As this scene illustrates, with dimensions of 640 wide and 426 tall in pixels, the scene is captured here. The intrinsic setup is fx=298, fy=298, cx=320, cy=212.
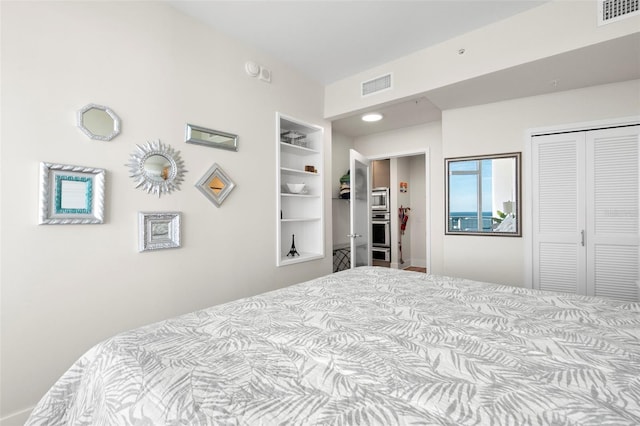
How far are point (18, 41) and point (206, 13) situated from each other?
1208 mm

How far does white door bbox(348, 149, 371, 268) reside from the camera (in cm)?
356

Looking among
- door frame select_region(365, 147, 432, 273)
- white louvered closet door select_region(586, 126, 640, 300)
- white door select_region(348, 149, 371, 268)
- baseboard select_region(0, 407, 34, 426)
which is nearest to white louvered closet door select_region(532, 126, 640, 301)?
white louvered closet door select_region(586, 126, 640, 300)

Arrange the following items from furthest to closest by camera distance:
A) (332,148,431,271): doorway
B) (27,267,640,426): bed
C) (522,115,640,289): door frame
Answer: (332,148,431,271): doorway, (522,115,640,289): door frame, (27,267,640,426): bed

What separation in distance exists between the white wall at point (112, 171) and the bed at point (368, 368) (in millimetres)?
981

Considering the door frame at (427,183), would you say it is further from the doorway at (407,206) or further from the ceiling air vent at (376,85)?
the ceiling air vent at (376,85)

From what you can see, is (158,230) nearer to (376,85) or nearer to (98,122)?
(98,122)

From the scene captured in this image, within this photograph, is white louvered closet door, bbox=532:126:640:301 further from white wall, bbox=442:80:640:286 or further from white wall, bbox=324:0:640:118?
white wall, bbox=324:0:640:118

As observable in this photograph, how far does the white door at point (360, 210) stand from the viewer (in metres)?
3.56

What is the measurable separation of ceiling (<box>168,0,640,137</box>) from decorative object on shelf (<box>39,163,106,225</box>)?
1.44 meters

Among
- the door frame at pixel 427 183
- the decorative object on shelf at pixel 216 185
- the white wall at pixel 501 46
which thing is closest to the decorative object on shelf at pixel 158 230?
the decorative object on shelf at pixel 216 185

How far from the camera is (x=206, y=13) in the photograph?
233 cm

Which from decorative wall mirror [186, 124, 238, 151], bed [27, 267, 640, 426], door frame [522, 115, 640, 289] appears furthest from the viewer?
door frame [522, 115, 640, 289]

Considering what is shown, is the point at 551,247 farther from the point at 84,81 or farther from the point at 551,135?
the point at 84,81

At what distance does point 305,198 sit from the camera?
3.66 meters
